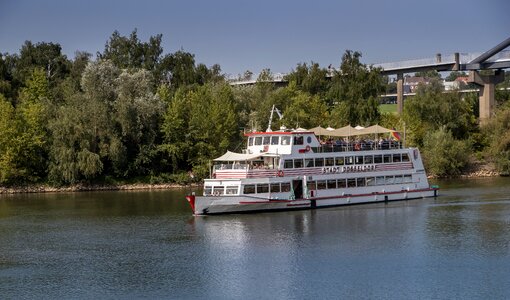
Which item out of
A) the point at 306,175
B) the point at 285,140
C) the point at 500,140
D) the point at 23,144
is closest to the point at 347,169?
the point at 306,175

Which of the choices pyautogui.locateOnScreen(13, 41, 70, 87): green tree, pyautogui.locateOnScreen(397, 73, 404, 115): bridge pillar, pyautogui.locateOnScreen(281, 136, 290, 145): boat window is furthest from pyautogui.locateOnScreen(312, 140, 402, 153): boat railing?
pyautogui.locateOnScreen(13, 41, 70, 87): green tree

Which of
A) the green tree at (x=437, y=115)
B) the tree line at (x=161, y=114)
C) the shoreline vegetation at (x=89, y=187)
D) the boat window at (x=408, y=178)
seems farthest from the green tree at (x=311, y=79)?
the boat window at (x=408, y=178)

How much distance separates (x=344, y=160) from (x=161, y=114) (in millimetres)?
34820

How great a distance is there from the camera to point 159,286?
1625 inches

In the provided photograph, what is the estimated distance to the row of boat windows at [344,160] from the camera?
65.0m

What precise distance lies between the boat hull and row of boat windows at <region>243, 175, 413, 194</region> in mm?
817

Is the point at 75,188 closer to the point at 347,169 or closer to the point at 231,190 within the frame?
the point at 231,190

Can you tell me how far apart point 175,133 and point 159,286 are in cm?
5514

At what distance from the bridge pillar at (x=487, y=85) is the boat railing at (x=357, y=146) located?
41923 millimetres

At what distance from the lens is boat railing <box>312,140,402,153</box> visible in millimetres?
66812

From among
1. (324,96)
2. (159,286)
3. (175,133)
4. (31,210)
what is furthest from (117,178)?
(159,286)

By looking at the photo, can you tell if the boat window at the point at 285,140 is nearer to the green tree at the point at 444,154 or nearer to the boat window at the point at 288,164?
the boat window at the point at 288,164

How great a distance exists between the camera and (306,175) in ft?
214

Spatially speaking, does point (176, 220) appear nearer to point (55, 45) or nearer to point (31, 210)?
point (31, 210)
